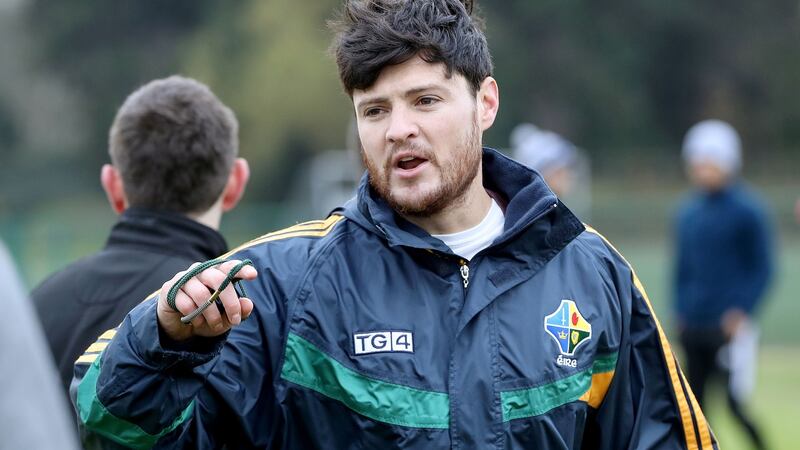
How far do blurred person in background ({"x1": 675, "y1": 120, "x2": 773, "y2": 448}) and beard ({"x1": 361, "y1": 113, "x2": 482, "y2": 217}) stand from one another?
577 cm

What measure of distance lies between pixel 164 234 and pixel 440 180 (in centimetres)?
108

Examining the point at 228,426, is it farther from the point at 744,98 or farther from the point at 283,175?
the point at 744,98

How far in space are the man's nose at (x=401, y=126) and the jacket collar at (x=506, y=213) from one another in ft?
0.59

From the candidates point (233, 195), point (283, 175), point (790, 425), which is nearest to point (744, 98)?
point (283, 175)

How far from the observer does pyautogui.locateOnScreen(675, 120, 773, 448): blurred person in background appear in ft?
28.6

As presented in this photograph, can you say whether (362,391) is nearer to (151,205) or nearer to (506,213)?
(506,213)

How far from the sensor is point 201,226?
12.8 feet

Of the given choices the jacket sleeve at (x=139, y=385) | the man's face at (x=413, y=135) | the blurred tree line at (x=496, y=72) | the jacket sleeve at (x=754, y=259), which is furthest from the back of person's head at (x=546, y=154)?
the blurred tree line at (x=496, y=72)

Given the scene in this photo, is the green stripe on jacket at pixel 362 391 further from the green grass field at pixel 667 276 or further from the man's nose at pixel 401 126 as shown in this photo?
the green grass field at pixel 667 276

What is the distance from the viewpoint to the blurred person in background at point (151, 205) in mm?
3723

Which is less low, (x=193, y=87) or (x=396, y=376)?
(x=193, y=87)

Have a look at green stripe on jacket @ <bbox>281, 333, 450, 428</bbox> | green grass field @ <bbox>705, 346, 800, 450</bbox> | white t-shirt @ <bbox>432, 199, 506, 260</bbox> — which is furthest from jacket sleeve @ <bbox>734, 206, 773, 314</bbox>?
green stripe on jacket @ <bbox>281, 333, 450, 428</bbox>

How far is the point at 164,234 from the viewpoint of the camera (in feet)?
12.7

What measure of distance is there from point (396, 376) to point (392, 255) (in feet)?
1.13
